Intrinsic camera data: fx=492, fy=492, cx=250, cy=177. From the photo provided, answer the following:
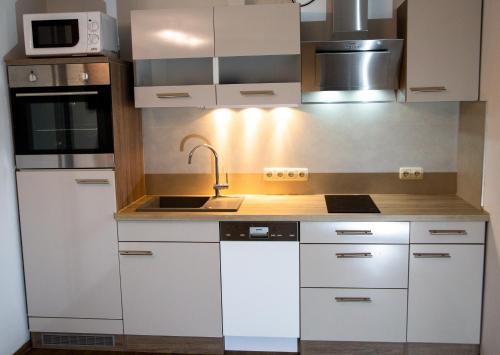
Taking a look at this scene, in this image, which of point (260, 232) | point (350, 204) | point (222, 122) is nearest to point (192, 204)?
point (222, 122)

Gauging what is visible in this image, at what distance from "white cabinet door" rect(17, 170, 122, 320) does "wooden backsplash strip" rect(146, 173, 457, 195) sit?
567mm

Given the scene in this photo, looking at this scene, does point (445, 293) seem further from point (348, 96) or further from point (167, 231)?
point (167, 231)

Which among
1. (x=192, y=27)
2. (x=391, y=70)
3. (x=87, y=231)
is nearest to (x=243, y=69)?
(x=192, y=27)

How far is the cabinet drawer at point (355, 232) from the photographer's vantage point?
270 cm

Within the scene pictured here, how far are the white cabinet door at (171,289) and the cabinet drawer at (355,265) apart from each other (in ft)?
1.79

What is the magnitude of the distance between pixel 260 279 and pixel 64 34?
5.84ft

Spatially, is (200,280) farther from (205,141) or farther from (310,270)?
(205,141)

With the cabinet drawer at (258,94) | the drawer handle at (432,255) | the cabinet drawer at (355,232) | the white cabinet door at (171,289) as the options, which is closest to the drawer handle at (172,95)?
the cabinet drawer at (258,94)

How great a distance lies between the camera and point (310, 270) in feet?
9.10

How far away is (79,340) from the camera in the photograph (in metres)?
3.04

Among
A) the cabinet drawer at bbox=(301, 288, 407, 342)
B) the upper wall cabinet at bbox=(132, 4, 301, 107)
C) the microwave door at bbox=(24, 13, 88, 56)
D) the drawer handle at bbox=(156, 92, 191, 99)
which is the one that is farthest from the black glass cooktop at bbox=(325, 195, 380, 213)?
the microwave door at bbox=(24, 13, 88, 56)

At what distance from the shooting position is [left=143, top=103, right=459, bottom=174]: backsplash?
3.16 m

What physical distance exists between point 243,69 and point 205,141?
2.06 ft

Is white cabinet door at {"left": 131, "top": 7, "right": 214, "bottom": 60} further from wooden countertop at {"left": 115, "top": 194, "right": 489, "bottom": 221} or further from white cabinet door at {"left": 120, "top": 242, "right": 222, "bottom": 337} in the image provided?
white cabinet door at {"left": 120, "top": 242, "right": 222, "bottom": 337}
